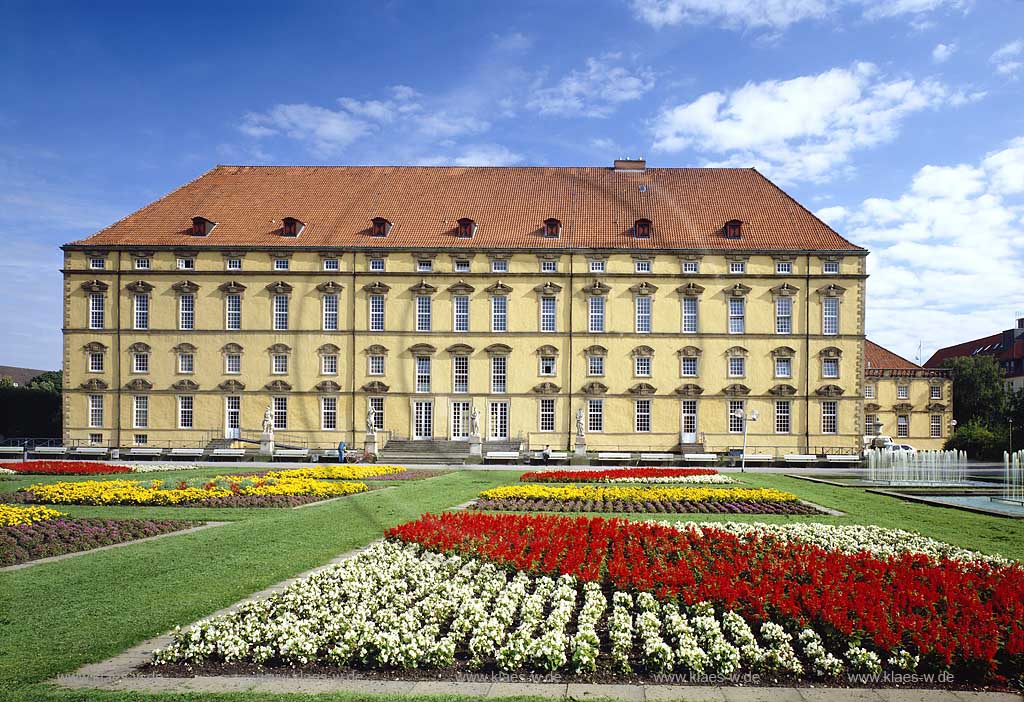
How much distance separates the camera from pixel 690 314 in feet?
155

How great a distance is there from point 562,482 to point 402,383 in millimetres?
21073

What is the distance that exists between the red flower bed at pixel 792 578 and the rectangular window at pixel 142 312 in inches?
1545

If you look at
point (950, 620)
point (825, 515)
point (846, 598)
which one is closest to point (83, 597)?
point (846, 598)

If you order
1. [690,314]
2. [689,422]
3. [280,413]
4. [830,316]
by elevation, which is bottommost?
[689,422]

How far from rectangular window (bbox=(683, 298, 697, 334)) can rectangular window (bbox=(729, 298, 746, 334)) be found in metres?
2.19

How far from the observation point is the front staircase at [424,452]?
1633 inches

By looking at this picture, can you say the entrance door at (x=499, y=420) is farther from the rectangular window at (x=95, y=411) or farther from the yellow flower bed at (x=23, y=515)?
the yellow flower bed at (x=23, y=515)

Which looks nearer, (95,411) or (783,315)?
(783,315)

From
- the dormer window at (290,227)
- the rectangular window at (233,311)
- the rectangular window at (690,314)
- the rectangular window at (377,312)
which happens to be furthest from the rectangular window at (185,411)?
the rectangular window at (690,314)

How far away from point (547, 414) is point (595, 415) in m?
2.93

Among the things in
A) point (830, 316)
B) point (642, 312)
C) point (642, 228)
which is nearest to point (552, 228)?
point (642, 228)

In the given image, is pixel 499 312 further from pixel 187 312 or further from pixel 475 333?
pixel 187 312

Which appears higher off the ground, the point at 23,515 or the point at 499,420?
the point at 499,420

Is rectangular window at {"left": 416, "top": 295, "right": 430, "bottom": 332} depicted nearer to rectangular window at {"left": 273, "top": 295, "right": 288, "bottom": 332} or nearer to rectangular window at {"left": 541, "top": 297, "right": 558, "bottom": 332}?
rectangular window at {"left": 541, "top": 297, "right": 558, "bottom": 332}
